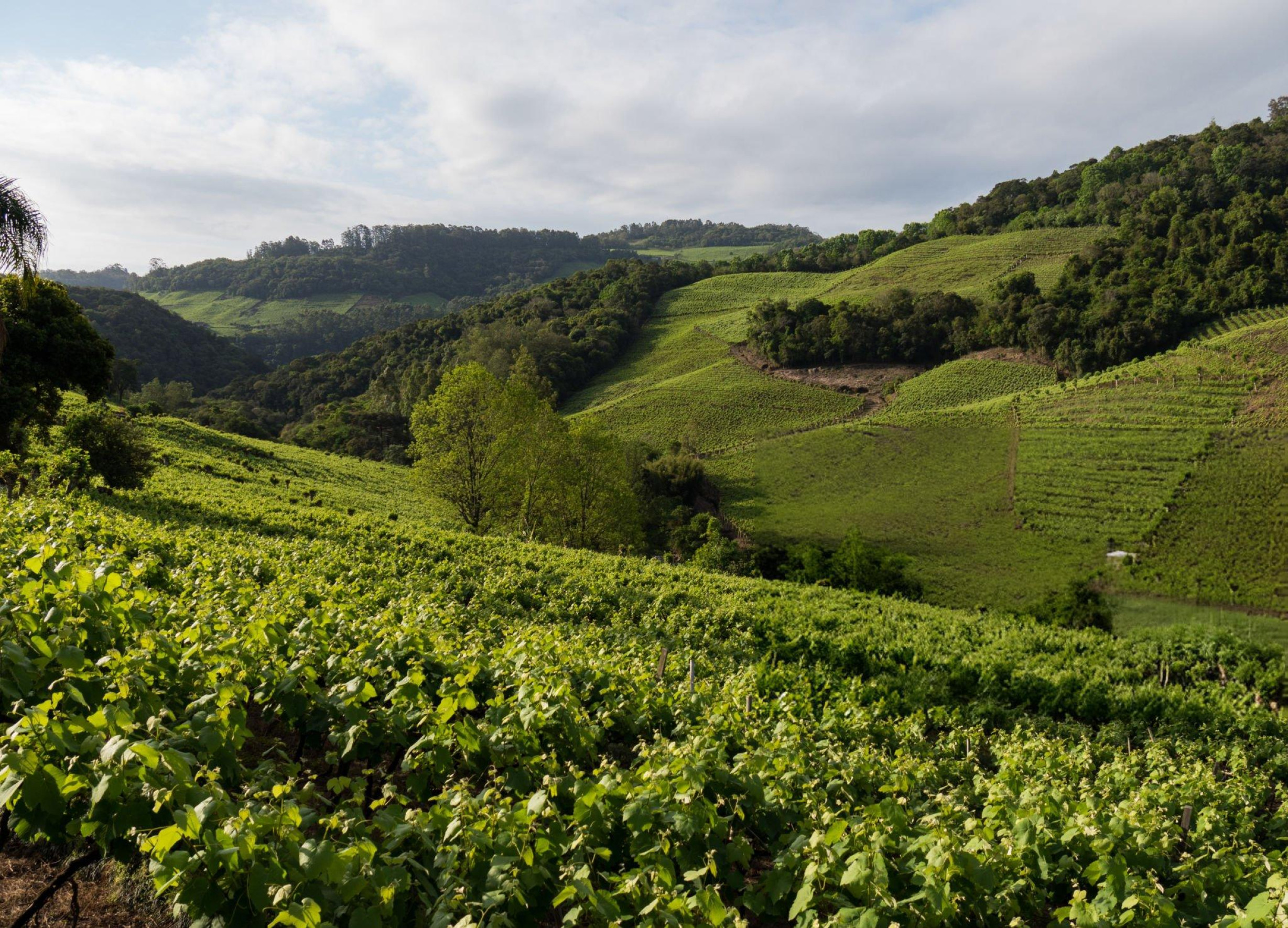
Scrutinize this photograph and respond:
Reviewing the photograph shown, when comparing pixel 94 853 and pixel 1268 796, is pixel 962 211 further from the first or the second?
pixel 94 853

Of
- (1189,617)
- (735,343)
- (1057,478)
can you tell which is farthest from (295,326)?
(1189,617)

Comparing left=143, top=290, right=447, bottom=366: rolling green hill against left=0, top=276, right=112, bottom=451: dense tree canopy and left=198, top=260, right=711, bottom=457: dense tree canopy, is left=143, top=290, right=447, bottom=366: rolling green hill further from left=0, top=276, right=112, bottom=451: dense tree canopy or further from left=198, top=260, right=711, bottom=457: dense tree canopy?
left=0, top=276, right=112, bottom=451: dense tree canopy

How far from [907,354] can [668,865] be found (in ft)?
306

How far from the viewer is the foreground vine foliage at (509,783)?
3.54m

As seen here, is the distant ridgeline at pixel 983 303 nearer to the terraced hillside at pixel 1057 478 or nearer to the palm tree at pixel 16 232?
the terraced hillside at pixel 1057 478

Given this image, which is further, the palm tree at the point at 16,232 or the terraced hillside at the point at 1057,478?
the terraced hillside at the point at 1057,478

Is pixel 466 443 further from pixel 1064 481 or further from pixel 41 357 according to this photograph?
pixel 1064 481

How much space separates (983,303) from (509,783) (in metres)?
103

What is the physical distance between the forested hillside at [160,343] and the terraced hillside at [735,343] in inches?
2976

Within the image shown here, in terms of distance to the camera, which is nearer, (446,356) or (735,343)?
(735,343)

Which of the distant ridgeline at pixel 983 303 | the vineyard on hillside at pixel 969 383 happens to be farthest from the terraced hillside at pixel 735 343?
the vineyard on hillside at pixel 969 383

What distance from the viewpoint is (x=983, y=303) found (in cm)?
9375

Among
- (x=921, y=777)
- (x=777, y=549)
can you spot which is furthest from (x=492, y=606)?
(x=777, y=549)

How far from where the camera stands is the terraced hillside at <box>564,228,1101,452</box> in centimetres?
8019
